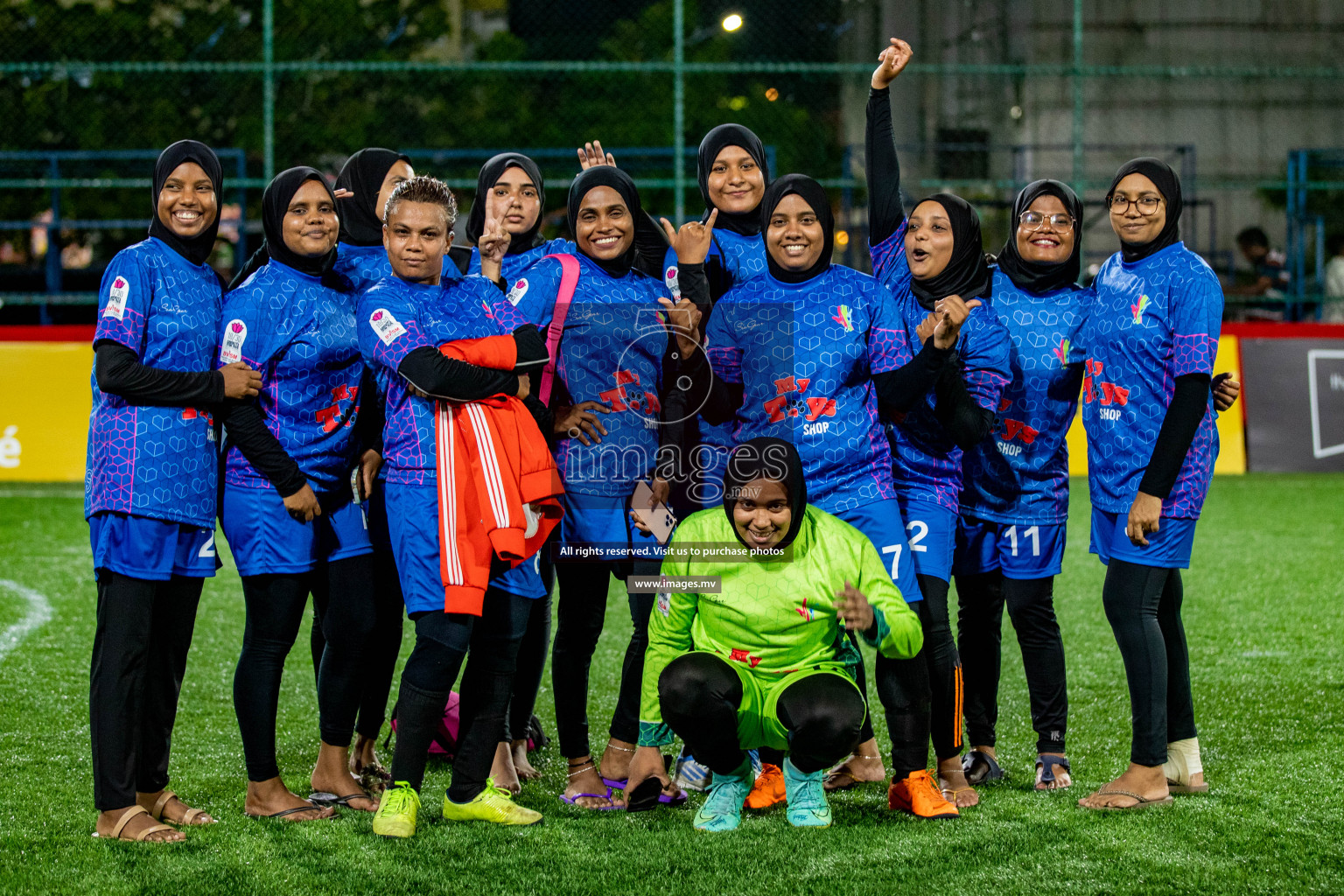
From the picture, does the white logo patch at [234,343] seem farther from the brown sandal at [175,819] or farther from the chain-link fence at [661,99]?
the chain-link fence at [661,99]

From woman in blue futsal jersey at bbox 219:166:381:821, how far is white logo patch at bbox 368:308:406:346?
0.21 meters

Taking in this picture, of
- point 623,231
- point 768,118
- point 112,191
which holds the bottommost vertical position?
point 623,231

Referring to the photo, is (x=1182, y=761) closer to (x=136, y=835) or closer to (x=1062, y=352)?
(x=1062, y=352)

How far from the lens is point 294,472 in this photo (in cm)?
374

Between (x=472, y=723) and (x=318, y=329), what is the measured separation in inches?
47.7

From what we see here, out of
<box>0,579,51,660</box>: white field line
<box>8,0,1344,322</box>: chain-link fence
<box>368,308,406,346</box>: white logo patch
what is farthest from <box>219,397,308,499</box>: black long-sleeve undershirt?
<box>8,0,1344,322</box>: chain-link fence

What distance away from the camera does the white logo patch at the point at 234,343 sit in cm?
373

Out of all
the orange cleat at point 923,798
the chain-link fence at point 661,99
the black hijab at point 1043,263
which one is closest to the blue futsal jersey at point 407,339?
the orange cleat at point 923,798

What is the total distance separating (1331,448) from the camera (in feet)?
38.0

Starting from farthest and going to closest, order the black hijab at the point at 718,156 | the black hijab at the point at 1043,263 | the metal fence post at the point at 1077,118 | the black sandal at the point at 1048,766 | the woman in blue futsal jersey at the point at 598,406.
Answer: the metal fence post at the point at 1077,118 < the black hijab at the point at 718,156 < the black hijab at the point at 1043,263 < the black sandal at the point at 1048,766 < the woman in blue futsal jersey at the point at 598,406

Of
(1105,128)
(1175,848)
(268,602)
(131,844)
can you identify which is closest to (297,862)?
(131,844)

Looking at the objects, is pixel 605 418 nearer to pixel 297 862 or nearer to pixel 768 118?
pixel 297 862

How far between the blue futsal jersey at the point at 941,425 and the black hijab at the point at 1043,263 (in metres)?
0.30

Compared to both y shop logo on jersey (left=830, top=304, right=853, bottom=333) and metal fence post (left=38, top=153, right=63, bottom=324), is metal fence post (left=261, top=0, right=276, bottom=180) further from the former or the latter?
y shop logo on jersey (left=830, top=304, right=853, bottom=333)
